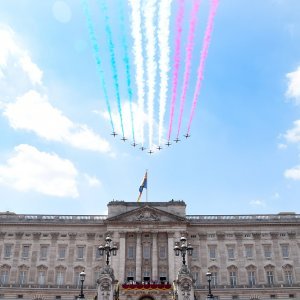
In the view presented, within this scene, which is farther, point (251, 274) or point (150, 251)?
point (150, 251)

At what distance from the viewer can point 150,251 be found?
247 ft

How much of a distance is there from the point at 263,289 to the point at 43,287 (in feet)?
122

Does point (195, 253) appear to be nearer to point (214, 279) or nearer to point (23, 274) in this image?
point (214, 279)

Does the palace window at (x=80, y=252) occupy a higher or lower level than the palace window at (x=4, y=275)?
higher

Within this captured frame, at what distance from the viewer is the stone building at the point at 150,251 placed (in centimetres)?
7275

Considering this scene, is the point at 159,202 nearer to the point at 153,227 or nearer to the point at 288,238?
the point at 153,227

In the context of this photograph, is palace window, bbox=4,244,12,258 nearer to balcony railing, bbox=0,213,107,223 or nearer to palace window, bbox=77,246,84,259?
balcony railing, bbox=0,213,107,223

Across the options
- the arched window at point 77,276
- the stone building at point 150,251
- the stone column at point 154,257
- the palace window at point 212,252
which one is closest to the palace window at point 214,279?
the stone building at point 150,251

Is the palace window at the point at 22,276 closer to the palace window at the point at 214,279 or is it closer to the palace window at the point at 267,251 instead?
the palace window at the point at 214,279

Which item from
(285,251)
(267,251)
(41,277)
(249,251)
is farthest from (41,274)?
(285,251)

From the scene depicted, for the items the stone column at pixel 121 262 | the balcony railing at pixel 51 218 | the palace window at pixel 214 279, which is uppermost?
the balcony railing at pixel 51 218

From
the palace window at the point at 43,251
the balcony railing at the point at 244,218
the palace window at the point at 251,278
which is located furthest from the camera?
the balcony railing at the point at 244,218

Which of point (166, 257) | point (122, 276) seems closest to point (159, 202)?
point (166, 257)

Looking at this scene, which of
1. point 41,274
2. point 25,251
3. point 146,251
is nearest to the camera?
point 41,274
